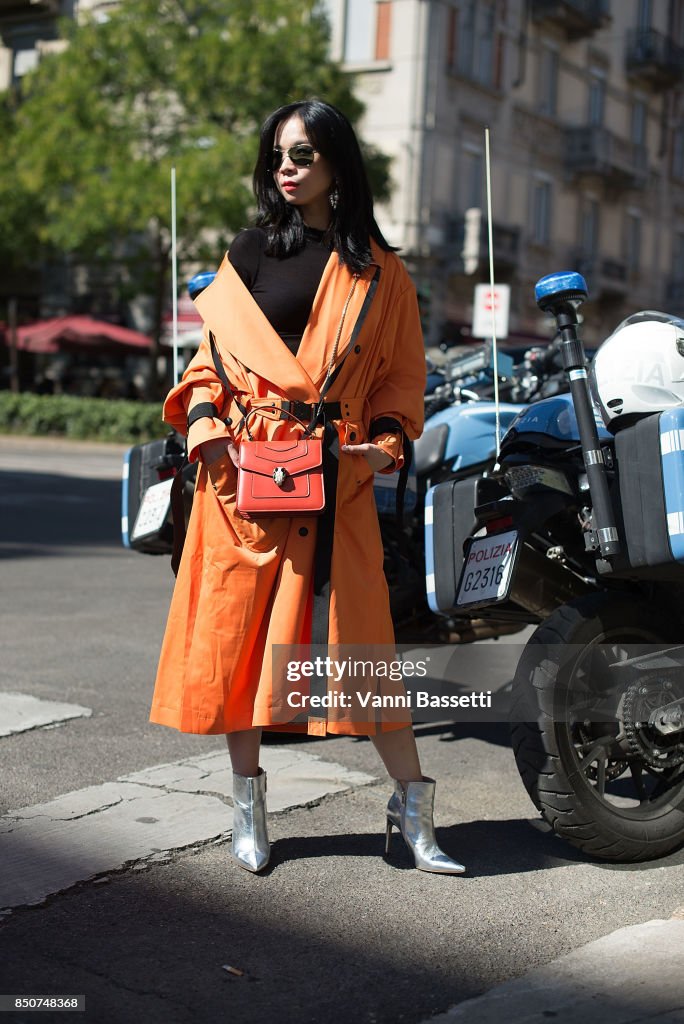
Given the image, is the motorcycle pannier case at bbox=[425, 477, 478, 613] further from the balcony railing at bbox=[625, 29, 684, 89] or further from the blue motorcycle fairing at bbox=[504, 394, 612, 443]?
the balcony railing at bbox=[625, 29, 684, 89]

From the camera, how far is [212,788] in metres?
3.87

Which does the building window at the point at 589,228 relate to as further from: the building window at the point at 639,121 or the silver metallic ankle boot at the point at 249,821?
the silver metallic ankle boot at the point at 249,821

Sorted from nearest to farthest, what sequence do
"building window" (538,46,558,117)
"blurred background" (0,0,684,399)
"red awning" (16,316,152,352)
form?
"blurred background" (0,0,684,399), "red awning" (16,316,152,352), "building window" (538,46,558,117)

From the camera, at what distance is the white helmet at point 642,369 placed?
3.35 meters

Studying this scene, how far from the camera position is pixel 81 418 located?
25.6m

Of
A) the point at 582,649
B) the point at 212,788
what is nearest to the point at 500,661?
the point at 212,788

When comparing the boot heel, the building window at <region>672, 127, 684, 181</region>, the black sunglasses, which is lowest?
the boot heel

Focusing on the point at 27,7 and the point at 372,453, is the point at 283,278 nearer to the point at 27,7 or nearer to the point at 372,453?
the point at 372,453

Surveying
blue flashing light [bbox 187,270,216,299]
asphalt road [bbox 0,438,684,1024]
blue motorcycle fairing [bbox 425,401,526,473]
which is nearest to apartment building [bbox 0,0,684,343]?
blue flashing light [bbox 187,270,216,299]

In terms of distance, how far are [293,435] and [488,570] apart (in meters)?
0.64

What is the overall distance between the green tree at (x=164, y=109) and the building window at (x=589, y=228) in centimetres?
1076

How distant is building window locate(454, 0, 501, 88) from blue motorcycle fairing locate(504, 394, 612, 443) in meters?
28.5

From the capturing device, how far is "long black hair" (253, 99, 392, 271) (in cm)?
322

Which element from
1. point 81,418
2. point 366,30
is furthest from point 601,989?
point 366,30
